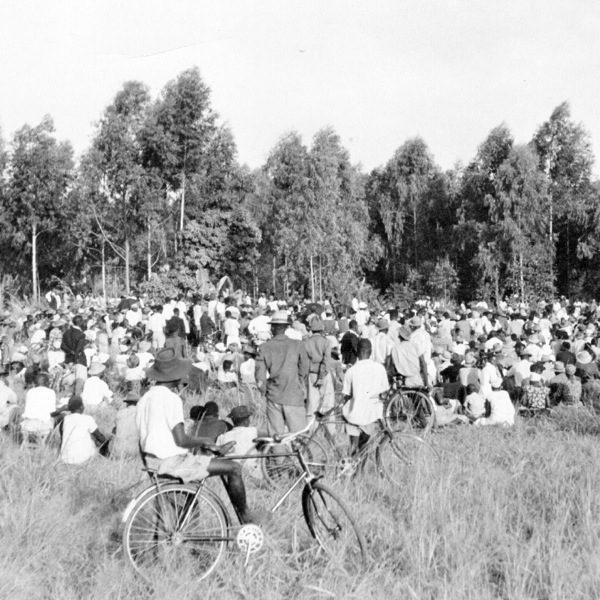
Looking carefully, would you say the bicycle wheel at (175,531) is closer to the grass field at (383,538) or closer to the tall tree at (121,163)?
the grass field at (383,538)

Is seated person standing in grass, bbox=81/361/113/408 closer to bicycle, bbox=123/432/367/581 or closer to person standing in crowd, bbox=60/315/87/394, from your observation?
person standing in crowd, bbox=60/315/87/394

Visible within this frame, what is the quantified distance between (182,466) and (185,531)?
408 millimetres

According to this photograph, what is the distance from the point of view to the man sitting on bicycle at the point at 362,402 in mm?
6945

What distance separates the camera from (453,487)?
19.7 ft

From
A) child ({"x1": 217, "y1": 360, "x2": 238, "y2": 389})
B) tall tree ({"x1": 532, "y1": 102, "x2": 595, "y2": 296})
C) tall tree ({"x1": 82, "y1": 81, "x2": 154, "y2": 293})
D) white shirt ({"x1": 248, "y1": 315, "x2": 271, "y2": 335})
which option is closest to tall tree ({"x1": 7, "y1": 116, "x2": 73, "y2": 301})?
tall tree ({"x1": 82, "y1": 81, "x2": 154, "y2": 293})

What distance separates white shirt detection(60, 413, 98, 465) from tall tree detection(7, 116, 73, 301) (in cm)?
3256

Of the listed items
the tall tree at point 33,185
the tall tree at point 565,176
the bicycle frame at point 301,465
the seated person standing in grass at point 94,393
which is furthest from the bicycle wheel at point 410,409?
the tall tree at point 33,185

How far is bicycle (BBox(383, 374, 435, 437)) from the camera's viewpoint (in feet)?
28.4

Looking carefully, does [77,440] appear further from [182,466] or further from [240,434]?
Answer: [182,466]

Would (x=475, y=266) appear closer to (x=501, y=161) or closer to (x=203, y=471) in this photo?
(x=501, y=161)

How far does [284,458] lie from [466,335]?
10.5 metres

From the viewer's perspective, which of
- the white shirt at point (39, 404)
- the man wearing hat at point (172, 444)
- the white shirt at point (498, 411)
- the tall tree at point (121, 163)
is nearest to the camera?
the man wearing hat at point (172, 444)

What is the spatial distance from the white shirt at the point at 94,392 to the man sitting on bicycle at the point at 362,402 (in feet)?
17.0

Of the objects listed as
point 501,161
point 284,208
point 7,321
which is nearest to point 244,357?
point 7,321
